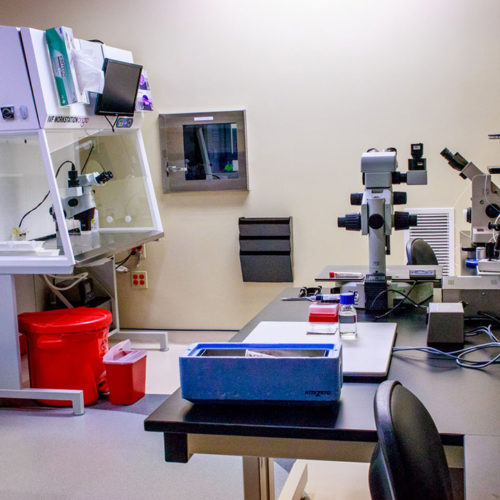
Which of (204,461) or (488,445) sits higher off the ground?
(488,445)

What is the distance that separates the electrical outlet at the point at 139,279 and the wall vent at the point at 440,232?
6.20 ft

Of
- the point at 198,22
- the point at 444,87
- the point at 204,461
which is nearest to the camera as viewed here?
the point at 204,461

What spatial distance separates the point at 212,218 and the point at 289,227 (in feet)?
1.88

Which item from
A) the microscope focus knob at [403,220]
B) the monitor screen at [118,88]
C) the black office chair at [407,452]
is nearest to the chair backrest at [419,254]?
the microscope focus knob at [403,220]

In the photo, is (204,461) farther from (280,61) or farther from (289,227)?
(280,61)

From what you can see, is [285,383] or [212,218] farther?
[212,218]

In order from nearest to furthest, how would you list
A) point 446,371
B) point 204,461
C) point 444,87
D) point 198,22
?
point 446,371 < point 204,461 < point 444,87 < point 198,22

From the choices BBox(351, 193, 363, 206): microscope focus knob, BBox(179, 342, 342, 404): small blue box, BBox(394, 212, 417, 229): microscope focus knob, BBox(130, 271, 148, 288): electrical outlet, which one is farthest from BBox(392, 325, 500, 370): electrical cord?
BBox(130, 271, 148, 288): electrical outlet

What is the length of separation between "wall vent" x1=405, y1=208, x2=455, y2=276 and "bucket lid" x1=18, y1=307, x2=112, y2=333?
202cm

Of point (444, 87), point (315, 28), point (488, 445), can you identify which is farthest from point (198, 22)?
point (488, 445)

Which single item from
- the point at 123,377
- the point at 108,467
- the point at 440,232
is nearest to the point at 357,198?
the point at 108,467

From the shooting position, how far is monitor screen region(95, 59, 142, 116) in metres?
3.31

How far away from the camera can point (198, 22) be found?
4.18 metres

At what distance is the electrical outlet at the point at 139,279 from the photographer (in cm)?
447
